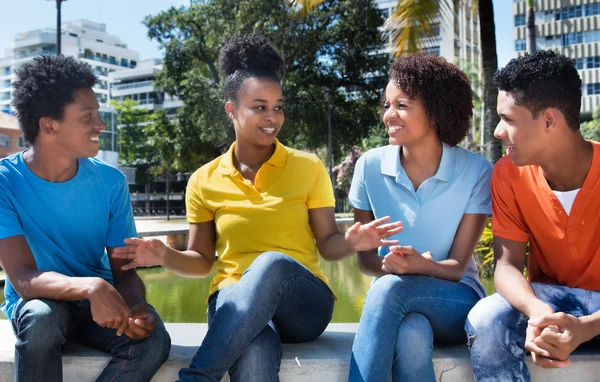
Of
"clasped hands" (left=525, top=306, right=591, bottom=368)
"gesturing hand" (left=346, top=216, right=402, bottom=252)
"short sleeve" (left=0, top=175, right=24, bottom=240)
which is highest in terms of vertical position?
"short sleeve" (left=0, top=175, right=24, bottom=240)

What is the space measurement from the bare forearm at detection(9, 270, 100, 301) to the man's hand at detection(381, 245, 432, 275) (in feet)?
3.70

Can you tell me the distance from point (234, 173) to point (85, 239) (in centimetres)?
74

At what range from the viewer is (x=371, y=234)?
2.45m

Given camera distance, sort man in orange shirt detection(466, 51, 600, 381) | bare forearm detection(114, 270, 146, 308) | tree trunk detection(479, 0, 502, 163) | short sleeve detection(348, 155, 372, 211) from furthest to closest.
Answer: tree trunk detection(479, 0, 502, 163), short sleeve detection(348, 155, 372, 211), bare forearm detection(114, 270, 146, 308), man in orange shirt detection(466, 51, 600, 381)

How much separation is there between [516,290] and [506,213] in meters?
0.36

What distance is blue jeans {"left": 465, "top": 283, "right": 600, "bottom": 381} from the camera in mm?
2146

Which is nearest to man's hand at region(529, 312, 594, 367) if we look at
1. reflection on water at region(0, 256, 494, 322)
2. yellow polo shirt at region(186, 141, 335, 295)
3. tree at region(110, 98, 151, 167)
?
yellow polo shirt at region(186, 141, 335, 295)

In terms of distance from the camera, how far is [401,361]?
7.09 ft

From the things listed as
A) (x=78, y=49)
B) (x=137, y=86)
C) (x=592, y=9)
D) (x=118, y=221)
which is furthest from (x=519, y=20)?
(x=78, y=49)

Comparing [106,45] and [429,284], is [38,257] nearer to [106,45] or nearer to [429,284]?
[429,284]

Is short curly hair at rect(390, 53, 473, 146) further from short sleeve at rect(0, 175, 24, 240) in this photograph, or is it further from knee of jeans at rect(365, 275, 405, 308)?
short sleeve at rect(0, 175, 24, 240)

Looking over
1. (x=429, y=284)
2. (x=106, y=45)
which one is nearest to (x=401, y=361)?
(x=429, y=284)

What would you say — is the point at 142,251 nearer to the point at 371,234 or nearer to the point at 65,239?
the point at 65,239

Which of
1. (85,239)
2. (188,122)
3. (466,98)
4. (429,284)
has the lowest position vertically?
(429,284)
